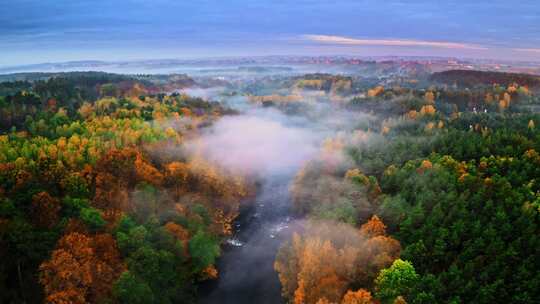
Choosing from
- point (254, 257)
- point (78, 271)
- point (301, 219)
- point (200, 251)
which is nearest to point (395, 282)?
point (200, 251)

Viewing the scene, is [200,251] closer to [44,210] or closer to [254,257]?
[254,257]

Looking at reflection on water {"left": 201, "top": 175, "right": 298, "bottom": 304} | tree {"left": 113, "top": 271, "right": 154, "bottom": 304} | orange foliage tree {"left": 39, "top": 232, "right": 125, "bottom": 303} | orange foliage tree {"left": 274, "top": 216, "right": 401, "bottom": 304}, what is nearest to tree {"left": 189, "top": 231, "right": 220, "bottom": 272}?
reflection on water {"left": 201, "top": 175, "right": 298, "bottom": 304}

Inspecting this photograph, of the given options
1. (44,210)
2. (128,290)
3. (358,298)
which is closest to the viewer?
(128,290)

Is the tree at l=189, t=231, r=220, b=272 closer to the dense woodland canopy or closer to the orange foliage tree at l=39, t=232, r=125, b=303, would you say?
the dense woodland canopy

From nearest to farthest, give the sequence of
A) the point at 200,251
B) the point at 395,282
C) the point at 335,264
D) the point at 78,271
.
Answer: the point at 78,271, the point at 395,282, the point at 335,264, the point at 200,251

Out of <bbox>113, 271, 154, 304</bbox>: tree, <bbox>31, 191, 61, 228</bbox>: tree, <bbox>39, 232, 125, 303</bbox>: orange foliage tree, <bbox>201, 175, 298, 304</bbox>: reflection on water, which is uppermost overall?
<bbox>31, 191, 61, 228</bbox>: tree

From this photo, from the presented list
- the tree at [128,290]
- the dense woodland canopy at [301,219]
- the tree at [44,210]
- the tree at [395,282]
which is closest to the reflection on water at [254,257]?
the dense woodland canopy at [301,219]
